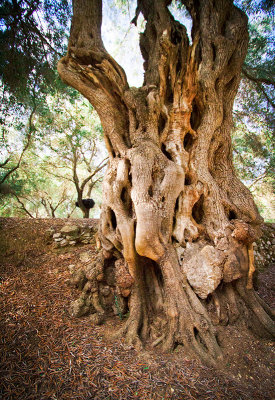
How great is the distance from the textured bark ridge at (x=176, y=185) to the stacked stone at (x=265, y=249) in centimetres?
300

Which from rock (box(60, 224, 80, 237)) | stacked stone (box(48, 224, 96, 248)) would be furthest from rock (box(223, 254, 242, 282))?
rock (box(60, 224, 80, 237))

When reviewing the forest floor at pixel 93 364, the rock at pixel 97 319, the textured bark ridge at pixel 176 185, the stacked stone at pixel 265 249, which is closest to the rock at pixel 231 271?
the textured bark ridge at pixel 176 185

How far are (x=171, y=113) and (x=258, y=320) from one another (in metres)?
3.39

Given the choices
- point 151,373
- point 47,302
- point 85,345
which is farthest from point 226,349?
point 47,302

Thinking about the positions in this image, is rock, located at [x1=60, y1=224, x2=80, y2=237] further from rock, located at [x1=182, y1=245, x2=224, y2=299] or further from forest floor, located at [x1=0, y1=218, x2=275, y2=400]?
rock, located at [x1=182, y1=245, x2=224, y2=299]

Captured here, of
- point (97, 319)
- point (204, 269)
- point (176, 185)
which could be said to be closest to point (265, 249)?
point (204, 269)

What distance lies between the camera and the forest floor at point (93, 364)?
1.64 meters

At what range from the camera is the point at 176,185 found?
2877 mm

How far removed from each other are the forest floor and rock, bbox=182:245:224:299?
22.9 inches

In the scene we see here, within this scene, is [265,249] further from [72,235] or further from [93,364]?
[93,364]

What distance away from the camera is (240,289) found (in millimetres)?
2738

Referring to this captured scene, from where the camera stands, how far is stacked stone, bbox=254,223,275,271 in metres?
5.31

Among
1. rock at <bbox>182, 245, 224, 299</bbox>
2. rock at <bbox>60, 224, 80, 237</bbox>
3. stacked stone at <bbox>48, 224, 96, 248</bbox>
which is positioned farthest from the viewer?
rock at <bbox>60, 224, 80, 237</bbox>

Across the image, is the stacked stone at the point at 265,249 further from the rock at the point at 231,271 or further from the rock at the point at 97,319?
the rock at the point at 97,319
